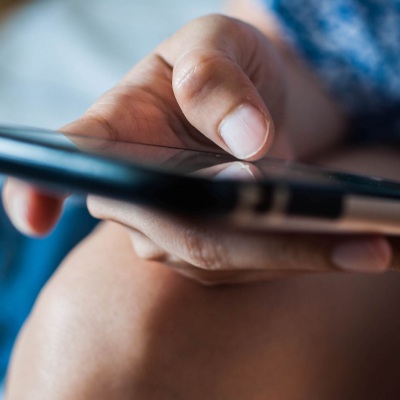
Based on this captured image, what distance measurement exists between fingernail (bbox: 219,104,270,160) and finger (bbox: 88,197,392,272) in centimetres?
5

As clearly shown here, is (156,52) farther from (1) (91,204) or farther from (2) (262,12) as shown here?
(2) (262,12)

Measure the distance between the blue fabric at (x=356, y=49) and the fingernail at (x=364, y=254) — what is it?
→ 0.40 metres

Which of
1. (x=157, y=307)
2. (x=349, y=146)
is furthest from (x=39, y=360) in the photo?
(x=349, y=146)

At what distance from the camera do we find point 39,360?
1.33ft

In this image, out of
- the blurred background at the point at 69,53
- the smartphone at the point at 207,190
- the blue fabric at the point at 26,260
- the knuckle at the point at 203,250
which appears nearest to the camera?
the smartphone at the point at 207,190

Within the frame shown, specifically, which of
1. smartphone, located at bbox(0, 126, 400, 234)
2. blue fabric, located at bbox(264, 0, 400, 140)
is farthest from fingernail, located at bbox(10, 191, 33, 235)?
blue fabric, located at bbox(264, 0, 400, 140)

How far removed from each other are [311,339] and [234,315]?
51 millimetres

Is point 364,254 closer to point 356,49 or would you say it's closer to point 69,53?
point 356,49

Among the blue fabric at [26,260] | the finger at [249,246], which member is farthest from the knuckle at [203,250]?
the blue fabric at [26,260]

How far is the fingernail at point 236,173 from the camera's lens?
0.70ft

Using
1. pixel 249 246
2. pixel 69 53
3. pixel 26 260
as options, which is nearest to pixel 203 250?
pixel 249 246

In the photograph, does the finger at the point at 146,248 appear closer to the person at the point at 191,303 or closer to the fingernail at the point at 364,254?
the person at the point at 191,303

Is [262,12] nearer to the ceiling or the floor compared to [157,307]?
nearer to the ceiling

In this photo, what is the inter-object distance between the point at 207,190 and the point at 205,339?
211mm
